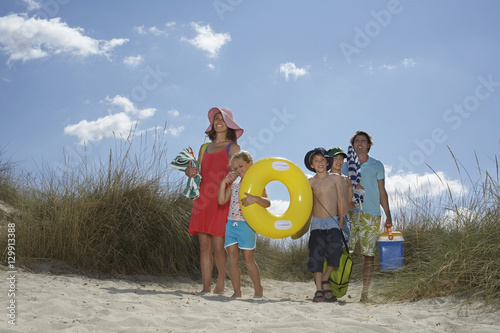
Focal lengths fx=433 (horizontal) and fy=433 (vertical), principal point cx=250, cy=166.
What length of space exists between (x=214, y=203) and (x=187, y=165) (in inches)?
21.8

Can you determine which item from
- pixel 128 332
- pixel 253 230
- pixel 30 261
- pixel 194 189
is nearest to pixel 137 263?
pixel 30 261

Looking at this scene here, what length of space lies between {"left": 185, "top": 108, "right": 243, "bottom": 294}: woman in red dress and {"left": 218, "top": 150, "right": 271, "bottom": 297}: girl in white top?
0.43 ft

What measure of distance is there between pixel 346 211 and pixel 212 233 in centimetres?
137

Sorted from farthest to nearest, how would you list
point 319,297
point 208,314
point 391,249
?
point 391,249 → point 319,297 → point 208,314

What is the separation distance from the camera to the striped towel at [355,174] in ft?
14.7

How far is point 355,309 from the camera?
3586 millimetres

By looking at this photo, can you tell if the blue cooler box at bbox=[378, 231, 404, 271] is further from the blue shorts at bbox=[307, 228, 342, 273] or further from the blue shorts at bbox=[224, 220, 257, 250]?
the blue shorts at bbox=[224, 220, 257, 250]

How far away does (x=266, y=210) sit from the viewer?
4238mm

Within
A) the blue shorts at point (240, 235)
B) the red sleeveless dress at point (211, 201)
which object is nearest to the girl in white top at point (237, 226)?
the blue shorts at point (240, 235)

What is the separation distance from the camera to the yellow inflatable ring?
164 inches

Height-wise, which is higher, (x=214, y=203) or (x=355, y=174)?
(x=355, y=174)

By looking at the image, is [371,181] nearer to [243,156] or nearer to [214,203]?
[243,156]

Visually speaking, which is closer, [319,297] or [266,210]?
[319,297]

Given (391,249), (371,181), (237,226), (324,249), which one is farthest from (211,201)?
(391,249)
